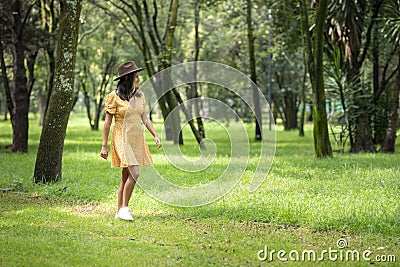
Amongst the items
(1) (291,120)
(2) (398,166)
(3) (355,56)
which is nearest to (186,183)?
(2) (398,166)

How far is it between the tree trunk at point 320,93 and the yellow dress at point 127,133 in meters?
8.05

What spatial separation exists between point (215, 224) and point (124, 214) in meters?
1.29

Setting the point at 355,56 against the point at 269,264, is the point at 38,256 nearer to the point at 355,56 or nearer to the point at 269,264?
the point at 269,264

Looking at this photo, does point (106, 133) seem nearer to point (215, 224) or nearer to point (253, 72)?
point (215, 224)

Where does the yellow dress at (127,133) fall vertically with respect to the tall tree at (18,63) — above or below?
below

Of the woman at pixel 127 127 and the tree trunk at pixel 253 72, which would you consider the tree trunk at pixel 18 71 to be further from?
the woman at pixel 127 127

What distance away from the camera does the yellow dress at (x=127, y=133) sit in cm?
895

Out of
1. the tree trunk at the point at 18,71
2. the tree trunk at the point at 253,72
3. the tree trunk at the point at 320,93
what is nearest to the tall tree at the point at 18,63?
the tree trunk at the point at 18,71

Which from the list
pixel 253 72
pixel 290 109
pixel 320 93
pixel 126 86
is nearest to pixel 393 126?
pixel 320 93

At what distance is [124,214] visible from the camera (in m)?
9.03

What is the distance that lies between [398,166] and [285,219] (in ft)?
21.0

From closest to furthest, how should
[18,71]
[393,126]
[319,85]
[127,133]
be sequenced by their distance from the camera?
[127,133], [319,85], [393,126], [18,71]

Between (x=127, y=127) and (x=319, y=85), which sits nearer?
(x=127, y=127)

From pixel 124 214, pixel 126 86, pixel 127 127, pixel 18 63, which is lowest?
pixel 124 214
